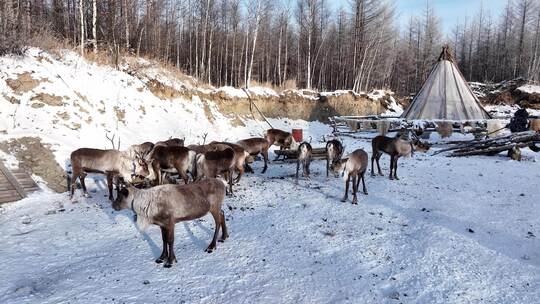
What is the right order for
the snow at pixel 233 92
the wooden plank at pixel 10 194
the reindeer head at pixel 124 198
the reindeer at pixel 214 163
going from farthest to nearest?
1. the snow at pixel 233 92
2. the reindeer at pixel 214 163
3. the wooden plank at pixel 10 194
4. the reindeer head at pixel 124 198

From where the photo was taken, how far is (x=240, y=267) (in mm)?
5395

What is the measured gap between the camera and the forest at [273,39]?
22.9 m

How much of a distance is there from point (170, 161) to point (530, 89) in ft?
156

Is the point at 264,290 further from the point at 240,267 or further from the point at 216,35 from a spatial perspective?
the point at 216,35

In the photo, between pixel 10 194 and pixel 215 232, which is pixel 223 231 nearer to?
pixel 215 232

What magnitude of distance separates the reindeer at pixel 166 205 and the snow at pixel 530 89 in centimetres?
4790

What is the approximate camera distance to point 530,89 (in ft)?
140

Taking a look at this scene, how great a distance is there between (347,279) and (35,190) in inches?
298

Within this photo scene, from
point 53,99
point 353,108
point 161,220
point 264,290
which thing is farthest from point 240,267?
point 353,108

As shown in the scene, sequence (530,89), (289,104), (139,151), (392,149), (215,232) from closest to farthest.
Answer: (215,232)
(139,151)
(392,149)
(289,104)
(530,89)

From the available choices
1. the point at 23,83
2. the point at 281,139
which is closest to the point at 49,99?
the point at 23,83

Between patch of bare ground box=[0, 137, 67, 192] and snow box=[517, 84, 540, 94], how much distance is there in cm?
4826

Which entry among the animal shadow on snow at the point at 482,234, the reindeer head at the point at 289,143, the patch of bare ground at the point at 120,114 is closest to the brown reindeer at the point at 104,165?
the animal shadow on snow at the point at 482,234

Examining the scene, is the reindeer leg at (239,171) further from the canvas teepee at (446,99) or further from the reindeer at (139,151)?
the canvas teepee at (446,99)
